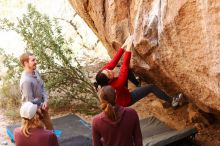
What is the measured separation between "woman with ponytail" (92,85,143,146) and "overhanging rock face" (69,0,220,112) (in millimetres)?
1123

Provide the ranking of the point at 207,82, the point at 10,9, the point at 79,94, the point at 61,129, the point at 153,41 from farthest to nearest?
the point at 10,9 → the point at 79,94 → the point at 61,129 → the point at 153,41 → the point at 207,82

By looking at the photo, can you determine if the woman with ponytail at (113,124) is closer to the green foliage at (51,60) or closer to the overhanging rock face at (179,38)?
the overhanging rock face at (179,38)

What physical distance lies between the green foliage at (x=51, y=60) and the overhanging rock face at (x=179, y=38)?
2769mm

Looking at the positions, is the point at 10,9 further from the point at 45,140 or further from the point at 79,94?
the point at 45,140

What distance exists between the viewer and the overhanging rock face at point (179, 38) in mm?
3959

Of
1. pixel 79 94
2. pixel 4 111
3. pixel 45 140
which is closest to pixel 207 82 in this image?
pixel 45 140

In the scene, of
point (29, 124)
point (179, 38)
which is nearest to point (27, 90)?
point (29, 124)

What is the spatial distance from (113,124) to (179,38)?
1.43 m

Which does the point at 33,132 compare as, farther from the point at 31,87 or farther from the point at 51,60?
the point at 51,60

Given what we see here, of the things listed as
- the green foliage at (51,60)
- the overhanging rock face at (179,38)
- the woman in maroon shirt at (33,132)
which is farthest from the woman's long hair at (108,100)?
the green foliage at (51,60)

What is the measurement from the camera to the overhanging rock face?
396 cm

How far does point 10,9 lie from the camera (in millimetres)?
16766

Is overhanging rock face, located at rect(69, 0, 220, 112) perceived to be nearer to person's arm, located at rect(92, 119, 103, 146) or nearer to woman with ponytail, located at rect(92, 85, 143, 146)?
woman with ponytail, located at rect(92, 85, 143, 146)

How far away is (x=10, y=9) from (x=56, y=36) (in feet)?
29.8
